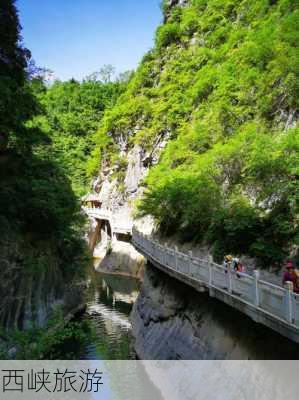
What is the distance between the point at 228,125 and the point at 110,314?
1684cm

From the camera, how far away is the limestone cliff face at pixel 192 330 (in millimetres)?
13695

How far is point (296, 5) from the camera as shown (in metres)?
30.3

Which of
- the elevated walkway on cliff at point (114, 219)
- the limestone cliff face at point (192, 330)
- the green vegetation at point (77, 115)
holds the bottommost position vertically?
the limestone cliff face at point (192, 330)

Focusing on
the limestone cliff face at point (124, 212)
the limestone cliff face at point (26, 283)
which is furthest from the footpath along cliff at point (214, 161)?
the limestone cliff face at point (26, 283)

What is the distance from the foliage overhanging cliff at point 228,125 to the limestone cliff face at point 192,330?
3105 millimetres

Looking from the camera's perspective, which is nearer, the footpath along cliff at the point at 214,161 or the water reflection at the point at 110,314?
the footpath along cliff at the point at 214,161

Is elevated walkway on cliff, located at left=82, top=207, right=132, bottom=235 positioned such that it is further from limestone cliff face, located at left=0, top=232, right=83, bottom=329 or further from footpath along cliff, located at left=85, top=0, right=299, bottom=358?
A: limestone cliff face, located at left=0, top=232, right=83, bottom=329

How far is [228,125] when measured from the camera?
3158 cm

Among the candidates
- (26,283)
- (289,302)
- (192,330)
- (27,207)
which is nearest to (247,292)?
(289,302)

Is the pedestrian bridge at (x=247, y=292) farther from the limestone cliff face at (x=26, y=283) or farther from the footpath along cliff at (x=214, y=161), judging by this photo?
the limestone cliff face at (x=26, y=283)

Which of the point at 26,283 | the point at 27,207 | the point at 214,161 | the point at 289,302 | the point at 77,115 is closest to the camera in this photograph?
the point at 289,302

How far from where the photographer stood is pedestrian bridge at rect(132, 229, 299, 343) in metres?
10.8

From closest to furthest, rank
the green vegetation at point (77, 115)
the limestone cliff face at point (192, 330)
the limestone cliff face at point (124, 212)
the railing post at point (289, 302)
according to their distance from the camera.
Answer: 1. the railing post at point (289, 302)
2. the limestone cliff face at point (192, 330)
3. the limestone cliff face at point (124, 212)
4. the green vegetation at point (77, 115)

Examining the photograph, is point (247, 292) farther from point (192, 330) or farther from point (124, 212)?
point (124, 212)
